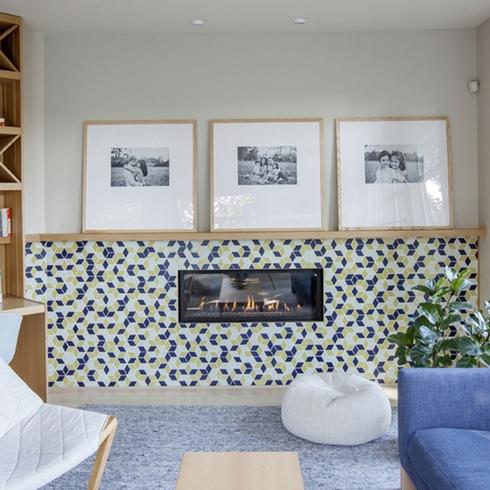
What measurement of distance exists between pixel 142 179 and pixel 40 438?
8.16 feet

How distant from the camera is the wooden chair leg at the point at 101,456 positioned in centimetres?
282

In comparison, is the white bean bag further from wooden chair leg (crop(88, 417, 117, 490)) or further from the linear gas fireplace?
wooden chair leg (crop(88, 417, 117, 490))

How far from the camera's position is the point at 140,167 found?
4.98 metres

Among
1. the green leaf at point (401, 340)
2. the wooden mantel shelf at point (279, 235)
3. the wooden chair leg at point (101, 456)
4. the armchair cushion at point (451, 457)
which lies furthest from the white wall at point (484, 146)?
the wooden chair leg at point (101, 456)

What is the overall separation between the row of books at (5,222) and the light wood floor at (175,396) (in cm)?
121

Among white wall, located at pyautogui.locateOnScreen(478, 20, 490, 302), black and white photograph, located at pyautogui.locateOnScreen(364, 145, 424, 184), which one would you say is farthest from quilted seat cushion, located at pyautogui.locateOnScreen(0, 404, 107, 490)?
white wall, located at pyautogui.locateOnScreen(478, 20, 490, 302)

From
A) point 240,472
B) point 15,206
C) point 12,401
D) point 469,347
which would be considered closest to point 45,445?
point 12,401

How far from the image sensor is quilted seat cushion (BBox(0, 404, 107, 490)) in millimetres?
2496

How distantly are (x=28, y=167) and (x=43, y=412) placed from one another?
2356 millimetres

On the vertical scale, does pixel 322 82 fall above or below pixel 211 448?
above

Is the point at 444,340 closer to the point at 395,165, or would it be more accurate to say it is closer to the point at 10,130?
the point at 395,165

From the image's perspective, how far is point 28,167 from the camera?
495 cm

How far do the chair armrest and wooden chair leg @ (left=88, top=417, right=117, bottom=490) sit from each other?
1261 mm

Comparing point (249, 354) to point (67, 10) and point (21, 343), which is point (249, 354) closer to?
point (21, 343)
